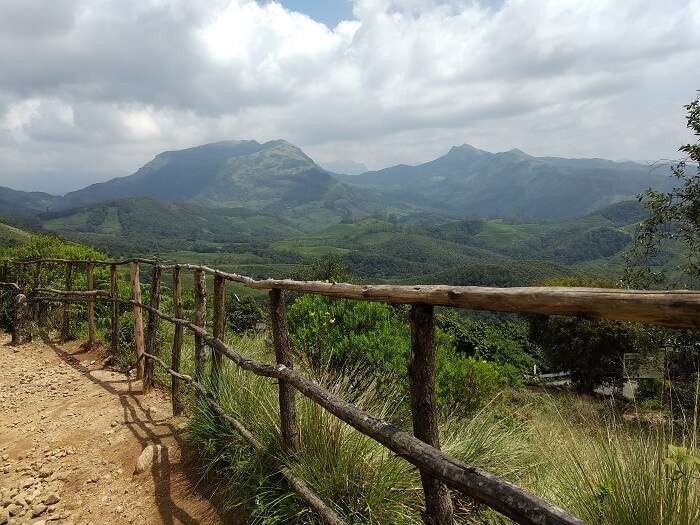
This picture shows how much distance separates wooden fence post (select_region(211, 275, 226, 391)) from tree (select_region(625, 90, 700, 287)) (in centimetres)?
1050

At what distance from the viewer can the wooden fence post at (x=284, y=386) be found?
3703 mm

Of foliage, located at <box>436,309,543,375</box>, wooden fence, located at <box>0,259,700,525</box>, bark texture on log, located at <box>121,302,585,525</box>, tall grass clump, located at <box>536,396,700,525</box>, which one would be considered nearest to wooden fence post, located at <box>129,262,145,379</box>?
wooden fence, located at <box>0,259,700,525</box>

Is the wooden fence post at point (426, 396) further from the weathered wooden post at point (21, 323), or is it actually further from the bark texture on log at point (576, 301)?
the weathered wooden post at point (21, 323)

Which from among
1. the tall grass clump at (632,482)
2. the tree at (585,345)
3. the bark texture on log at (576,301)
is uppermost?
the bark texture on log at (576,301)

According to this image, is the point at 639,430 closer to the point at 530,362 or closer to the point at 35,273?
the point at 35,273

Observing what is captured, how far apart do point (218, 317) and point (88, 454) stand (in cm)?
233

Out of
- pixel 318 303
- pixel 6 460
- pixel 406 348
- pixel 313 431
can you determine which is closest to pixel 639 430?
pixel 313 431

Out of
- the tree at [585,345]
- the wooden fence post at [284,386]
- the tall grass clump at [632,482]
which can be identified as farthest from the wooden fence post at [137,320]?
the tree at [585,345]

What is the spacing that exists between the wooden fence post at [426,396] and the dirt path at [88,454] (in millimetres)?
2261

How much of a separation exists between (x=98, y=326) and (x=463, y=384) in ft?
33.0

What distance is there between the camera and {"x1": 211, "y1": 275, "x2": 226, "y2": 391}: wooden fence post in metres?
5.00

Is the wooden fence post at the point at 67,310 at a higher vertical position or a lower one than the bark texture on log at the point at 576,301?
lower

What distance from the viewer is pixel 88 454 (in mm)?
5465

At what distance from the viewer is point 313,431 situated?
3578mm
